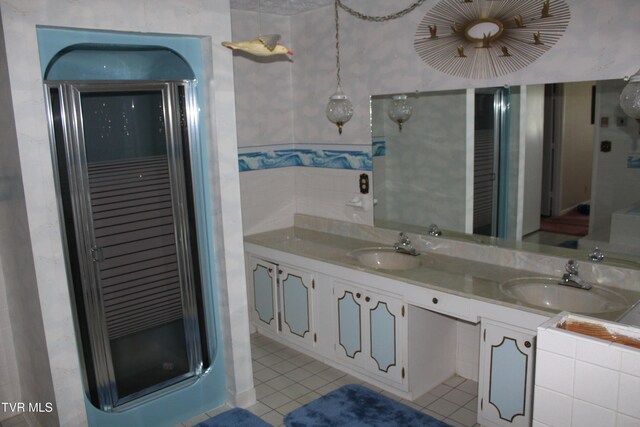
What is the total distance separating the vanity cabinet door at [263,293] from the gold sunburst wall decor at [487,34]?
1923mm

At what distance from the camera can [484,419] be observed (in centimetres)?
298

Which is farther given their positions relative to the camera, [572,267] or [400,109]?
[400,109]

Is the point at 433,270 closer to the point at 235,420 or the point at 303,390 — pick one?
the point at 303,390

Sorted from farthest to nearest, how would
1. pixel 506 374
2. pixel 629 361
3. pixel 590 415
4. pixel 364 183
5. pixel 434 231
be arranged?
pixel 364 183 → pixel 434 231 → pixel 506 374 → pixel 590 415 → pixel 629 361

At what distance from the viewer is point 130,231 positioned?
2955 mm

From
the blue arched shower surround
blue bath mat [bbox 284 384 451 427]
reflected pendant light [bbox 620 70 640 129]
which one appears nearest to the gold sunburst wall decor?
reflected pendant light [bbox 620 70 640 129]

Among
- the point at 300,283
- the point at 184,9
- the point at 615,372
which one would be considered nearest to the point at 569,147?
the point at 615,372

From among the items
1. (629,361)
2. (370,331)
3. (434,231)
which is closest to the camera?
(629,361)

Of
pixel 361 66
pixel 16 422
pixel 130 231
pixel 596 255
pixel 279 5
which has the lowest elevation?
pixel 16 422

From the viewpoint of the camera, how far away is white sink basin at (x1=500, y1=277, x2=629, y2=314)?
270 cm

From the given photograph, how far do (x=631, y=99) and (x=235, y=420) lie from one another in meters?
2.71

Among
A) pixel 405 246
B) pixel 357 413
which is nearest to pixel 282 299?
pixel 405 246

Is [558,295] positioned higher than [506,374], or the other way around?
[558,295]

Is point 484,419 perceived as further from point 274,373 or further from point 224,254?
point 224,254
